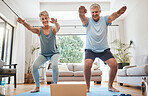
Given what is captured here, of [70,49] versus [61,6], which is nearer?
[61,6]

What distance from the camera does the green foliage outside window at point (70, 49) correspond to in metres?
7.98

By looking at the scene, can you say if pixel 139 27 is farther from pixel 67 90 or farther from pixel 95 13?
pixel 67 90

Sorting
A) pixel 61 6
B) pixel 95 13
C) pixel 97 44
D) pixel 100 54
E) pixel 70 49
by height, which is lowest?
pixel 100 54

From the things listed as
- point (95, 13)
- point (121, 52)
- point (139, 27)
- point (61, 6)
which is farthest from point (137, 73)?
point (61, 6)

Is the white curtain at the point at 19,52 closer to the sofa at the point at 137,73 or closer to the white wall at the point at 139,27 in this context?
the sofa at the point at 137,73

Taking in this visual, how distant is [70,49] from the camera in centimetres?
816

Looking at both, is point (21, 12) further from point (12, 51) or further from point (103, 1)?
point (103, 1)

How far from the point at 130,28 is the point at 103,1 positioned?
1.46 m

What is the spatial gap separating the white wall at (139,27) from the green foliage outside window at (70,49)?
113 inches

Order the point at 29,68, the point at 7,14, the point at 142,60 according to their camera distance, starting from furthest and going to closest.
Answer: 1. the point at 29,68
2. the point at 7,14
3. the point at 142,60

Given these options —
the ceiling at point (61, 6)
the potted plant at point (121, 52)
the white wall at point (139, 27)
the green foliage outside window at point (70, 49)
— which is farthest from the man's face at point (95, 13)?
the green foliage outside window at point (70, 49)

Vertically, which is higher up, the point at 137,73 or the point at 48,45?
the point at 48,45

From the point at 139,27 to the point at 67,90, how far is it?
433cm

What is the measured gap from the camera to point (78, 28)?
6.55 metres
